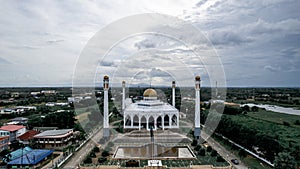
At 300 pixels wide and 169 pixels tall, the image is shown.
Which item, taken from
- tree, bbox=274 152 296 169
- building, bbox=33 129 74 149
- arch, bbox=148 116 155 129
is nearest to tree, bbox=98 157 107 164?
building, bbox=33 129 74 149

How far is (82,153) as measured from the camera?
1822cm

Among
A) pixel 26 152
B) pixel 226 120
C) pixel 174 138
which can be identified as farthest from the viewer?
pixel 226 120

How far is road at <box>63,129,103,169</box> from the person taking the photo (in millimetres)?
15538

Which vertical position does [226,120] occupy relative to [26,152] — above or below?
above

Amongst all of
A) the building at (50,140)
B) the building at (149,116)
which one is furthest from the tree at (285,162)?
the building at (50,140)

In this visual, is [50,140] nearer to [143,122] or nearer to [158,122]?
[143,122]

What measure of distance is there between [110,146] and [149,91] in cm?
1193

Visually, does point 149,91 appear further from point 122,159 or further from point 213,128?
point 122,159

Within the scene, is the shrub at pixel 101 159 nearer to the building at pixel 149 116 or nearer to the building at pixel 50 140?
the building at pixel 50 140

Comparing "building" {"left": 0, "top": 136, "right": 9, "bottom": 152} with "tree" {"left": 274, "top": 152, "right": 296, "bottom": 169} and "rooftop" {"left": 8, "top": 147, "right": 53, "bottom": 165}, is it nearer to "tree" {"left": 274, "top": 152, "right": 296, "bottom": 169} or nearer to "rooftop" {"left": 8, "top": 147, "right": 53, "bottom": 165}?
"rooftop" {"left": 8, "top": 147, "right": 53, "bottom": 165}

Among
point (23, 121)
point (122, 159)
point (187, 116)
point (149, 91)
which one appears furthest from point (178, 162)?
point (23, 121)

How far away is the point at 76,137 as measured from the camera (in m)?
22.5

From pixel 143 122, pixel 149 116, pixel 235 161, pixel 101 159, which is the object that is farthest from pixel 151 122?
pixel 235 161

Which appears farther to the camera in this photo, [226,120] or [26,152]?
[226,120]
